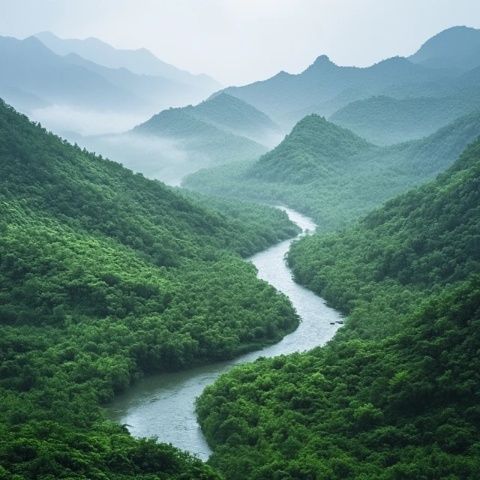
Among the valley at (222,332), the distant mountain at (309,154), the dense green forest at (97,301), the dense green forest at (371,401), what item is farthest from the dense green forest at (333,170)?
the dense green forest at (371,401)

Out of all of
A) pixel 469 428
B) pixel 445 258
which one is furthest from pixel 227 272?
pixel 469 428

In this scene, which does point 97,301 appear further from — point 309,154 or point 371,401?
point 309,154

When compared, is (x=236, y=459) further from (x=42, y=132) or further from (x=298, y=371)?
(x=42, y=132)

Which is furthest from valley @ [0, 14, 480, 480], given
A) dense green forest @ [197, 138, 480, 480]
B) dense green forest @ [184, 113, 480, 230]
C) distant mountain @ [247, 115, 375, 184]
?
distant mountain @ [247, 115, 375, 184]

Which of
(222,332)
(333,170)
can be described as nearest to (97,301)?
(222,332)

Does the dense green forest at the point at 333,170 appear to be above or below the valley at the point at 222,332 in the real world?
above

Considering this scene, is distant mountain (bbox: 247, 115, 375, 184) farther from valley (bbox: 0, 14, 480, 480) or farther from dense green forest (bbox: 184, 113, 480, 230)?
valley (bbox: 0, 14, 480, 480)

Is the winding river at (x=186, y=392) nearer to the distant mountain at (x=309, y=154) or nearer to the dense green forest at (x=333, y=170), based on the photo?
the dense green forest at (x=333, y=170)

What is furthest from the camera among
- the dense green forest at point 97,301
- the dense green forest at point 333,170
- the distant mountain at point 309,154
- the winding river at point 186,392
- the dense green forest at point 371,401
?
the distant mountain at point 309,154
